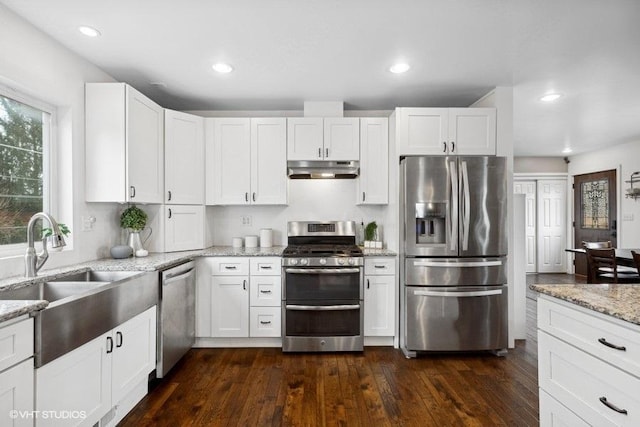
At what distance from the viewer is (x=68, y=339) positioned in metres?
1.55

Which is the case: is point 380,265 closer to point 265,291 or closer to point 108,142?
point 265,291

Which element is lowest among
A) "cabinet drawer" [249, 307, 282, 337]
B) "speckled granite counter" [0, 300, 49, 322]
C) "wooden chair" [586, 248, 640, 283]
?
"cabinet drawer" [249, 307, 282, 337]

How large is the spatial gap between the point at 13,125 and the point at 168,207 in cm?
129

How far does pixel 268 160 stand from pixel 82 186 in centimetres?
166

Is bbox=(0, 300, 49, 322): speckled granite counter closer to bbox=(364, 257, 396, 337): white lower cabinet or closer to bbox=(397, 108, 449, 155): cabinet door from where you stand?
bbox=(364, 257, 396, 337): white lower cabinet

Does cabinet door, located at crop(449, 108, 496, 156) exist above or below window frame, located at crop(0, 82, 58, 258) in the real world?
above

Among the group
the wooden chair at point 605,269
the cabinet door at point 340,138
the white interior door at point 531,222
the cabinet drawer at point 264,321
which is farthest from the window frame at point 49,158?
the white interior door at point 531,222

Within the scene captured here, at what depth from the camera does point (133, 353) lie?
2.13m

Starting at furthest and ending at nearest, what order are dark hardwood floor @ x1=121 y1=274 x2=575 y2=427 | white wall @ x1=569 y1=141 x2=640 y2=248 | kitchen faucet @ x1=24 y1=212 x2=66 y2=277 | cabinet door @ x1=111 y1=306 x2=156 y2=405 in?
white wall @ x1=569 y1=141 x2=640 y2=248 < dark hardwood floor @ x1=121 y1=274 x2=575 y2=427 < cabinet door @ x1=111 y1=306 x2=156 y2=405 < kitchen faucet @ x1=24 y1=212 x2=66 y2=277

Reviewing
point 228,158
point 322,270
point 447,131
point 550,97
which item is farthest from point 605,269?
point 228,158

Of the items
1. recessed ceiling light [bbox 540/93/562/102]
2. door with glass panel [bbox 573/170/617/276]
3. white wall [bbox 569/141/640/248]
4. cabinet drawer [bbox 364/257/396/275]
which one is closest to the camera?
cabinet drawer [bbox 364/257/396/275]

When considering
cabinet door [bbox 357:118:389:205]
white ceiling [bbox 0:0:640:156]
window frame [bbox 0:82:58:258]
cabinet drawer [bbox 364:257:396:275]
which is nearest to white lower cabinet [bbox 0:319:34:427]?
window frame [bbox 0:82:58:258]

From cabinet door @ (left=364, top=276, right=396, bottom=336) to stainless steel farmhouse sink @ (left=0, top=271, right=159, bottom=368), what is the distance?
189 centimetres

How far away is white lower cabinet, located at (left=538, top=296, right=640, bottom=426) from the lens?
1174 millimetres
